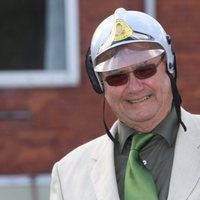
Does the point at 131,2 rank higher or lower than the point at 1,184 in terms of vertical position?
higher

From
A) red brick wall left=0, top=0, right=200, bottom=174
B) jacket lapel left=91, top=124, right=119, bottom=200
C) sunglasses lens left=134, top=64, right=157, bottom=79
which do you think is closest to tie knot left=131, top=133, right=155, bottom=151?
jacket lapel left=91, top=124, right=119, bottom=200

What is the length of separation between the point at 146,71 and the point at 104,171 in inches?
16.4

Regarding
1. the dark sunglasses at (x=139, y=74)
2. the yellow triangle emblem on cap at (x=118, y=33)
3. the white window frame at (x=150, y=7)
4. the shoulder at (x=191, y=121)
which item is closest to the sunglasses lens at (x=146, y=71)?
the dark sunglasses at (x=139, y=74)

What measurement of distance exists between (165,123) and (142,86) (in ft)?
0.55

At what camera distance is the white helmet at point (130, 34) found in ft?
8.26

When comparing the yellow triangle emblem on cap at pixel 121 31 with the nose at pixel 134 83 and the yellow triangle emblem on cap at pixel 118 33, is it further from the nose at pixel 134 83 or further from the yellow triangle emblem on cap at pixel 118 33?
the nose at pixel 134 83

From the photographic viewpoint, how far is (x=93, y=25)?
6.50 metres

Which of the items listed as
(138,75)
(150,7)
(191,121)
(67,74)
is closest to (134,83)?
(138,75)

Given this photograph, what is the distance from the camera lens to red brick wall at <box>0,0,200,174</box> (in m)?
6.54

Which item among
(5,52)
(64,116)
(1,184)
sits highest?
(5,52)

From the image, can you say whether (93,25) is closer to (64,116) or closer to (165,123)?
(64,116)

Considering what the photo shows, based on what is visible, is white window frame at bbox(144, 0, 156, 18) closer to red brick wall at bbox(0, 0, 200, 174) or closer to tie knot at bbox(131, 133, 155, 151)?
red brick wall at bbox(0, 0, 200, 174)

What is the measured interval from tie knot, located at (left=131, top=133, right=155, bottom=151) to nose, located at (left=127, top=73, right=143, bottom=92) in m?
0.18

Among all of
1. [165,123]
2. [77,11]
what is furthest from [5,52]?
[165,123]
